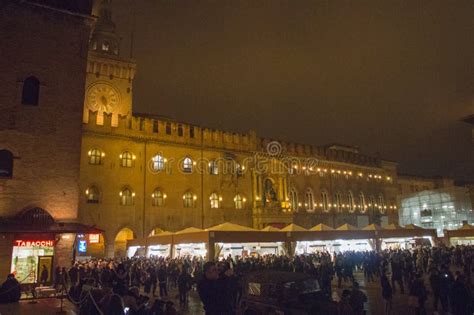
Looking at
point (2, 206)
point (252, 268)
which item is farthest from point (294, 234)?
point (2, 206)

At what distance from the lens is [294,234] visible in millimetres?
32031

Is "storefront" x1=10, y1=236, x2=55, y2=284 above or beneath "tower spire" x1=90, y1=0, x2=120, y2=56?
beneath

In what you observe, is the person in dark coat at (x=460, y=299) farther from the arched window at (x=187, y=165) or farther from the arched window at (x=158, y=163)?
the arched window at (x=187, y=165)

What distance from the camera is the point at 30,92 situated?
21.7m

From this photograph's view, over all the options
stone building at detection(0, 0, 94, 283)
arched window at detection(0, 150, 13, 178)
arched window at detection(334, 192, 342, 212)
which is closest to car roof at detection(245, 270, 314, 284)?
stone building at detection(0, 0, 94, 283)

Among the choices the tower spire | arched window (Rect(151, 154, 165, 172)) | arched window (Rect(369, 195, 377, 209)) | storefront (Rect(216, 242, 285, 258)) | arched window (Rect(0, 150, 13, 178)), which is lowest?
storefront (Rect(216, 242, 285, 258))

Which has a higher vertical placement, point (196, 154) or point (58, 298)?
point (196, 154)

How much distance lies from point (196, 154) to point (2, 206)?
23.9 metres

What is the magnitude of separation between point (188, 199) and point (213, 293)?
34040mm

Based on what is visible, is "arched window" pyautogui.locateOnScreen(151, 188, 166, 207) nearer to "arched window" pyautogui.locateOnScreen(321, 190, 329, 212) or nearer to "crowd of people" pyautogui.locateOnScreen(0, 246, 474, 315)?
"crowd of people" pyautogui.locateOnScreen(0, 246, 474, 315)

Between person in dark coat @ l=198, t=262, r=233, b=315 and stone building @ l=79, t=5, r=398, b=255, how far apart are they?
30060 millimetres

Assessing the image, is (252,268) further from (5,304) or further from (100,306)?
(100,306)

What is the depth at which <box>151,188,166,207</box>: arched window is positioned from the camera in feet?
127

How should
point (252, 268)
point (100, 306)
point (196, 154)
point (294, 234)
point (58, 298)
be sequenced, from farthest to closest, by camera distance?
point (196, 154)
point (294, 234)
point (252, 268)
point (58, 298)
point (100, 306)
